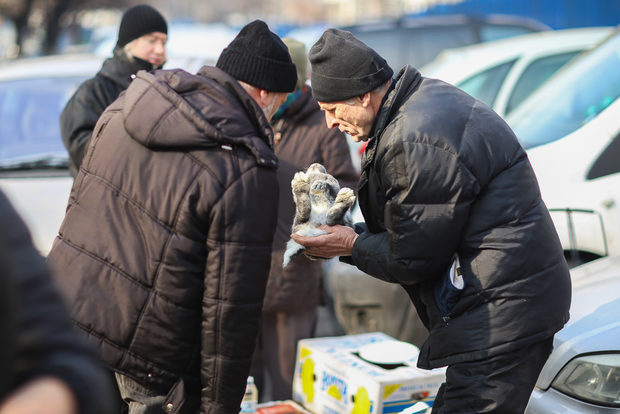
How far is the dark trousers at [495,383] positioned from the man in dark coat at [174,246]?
699mm

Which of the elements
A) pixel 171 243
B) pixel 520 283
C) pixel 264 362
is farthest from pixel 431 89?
pixel 264 362

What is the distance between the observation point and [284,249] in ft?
14.1

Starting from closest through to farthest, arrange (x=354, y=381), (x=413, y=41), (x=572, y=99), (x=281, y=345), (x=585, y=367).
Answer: (x=585, y=367), (x=354, y=381), (x=281, y=345), (x=572, y=99), (x=413, y=41)

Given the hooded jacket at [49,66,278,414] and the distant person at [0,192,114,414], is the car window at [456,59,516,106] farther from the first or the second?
the distant person at [0,192,114,414]

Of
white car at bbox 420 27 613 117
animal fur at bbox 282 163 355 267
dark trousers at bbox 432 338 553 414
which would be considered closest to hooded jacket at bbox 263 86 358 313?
animal fur at bbox 282 163 355 267

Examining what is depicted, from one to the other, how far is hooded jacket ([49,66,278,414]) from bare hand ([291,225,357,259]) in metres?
0.27

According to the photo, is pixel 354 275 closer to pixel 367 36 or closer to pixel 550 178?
pixel 550 178

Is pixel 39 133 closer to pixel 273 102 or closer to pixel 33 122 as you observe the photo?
pixel 33 122

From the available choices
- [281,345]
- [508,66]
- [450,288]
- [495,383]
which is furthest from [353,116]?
→ [508,66]

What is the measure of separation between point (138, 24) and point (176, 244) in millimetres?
2455

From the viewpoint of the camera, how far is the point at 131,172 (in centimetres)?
261

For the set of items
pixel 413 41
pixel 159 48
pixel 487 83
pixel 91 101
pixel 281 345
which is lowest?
pixel 281 345

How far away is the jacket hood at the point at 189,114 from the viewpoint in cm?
255

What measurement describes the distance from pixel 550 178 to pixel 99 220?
258cm
